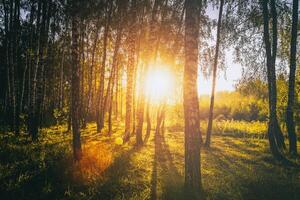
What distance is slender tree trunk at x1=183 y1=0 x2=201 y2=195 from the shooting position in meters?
5.15

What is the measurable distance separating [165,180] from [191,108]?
238cm

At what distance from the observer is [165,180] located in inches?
241

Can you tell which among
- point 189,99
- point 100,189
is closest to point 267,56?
point 189,99

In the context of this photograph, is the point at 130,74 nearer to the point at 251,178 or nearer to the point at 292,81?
the point at 251,178

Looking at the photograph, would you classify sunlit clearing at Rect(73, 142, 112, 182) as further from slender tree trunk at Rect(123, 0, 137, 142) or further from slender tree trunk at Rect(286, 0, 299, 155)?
slender tree trunk at Rect(286, 0, 299, 155)

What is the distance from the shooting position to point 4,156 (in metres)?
6.40

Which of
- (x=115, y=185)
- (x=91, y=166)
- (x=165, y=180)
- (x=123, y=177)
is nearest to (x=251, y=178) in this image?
(x=165, y=180)

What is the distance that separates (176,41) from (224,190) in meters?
9.84

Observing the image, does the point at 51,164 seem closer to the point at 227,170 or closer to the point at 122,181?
the point at 122,181

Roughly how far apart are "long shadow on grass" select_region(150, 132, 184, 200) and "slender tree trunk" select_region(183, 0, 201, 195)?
0.45 m

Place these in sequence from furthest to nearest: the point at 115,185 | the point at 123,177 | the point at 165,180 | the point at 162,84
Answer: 1. the point at 162,84
2. the point at 165,180
3. the point at 123,177
4. the point at 115,185

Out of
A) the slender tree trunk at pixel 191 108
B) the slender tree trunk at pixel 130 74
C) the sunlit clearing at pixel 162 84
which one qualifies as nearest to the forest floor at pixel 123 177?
the slender tree trunk at pixel 191 108

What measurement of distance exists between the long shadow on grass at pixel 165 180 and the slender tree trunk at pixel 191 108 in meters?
0.45

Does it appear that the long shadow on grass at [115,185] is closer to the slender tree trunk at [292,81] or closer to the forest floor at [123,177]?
the forest floor at [123,177]
